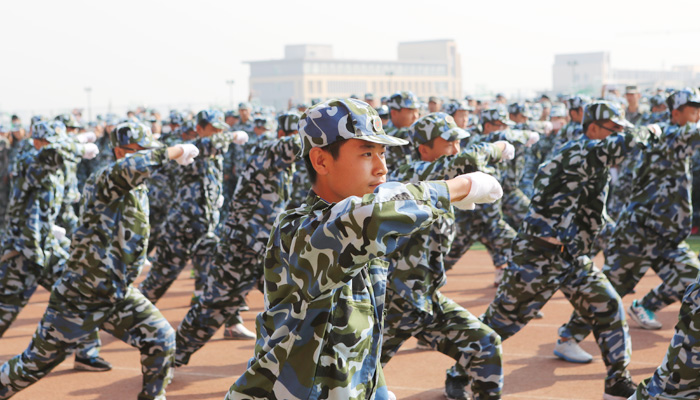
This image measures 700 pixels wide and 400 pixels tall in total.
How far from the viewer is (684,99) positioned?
8.20 m

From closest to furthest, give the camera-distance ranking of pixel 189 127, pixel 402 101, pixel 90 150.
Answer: pixel 90 150, pixel 402 101, pixel 189 127

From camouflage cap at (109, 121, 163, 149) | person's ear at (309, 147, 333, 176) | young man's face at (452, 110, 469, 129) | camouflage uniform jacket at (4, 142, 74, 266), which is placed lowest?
camouflage uniform jacket at (4, 142, 74, 266)

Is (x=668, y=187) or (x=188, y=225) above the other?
(x=668, y=187)

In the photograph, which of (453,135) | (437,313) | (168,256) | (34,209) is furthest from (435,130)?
(168,256)

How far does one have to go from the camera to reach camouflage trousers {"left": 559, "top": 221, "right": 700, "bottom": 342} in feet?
26.9

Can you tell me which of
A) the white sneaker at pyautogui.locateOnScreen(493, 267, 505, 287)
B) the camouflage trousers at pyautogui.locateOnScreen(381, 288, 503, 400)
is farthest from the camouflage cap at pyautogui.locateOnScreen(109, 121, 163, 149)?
the white sneaker at pyautogui.locateOnScreen(493, 267, 505, 287)

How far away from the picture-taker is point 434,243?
18.3 feet

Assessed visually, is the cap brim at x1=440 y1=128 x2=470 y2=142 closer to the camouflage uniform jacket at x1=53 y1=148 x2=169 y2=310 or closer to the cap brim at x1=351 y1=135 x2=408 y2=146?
the camouflage uniform jacket at x1=53 y1=148 x2=169 y2=310

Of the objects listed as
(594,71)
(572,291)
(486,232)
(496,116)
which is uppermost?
(496,116)

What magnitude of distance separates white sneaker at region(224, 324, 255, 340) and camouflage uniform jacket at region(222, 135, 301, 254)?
1296mm

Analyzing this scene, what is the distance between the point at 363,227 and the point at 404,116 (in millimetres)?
7691

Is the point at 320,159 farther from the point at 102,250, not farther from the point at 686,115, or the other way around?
the point at 686,115

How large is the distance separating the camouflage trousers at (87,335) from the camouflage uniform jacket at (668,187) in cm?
450

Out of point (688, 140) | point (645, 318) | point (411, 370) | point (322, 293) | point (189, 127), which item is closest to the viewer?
point (322, 293)
